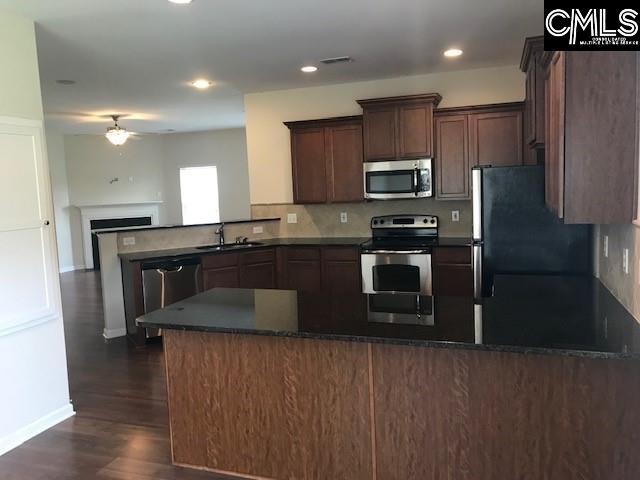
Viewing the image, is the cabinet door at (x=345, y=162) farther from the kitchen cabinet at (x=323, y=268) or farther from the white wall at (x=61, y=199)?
the white wall at (x=61, y=199)

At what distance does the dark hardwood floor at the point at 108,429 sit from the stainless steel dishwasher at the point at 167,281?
44cm

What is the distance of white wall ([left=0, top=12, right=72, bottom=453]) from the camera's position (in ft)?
10.2

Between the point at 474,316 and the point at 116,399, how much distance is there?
273 centimetres

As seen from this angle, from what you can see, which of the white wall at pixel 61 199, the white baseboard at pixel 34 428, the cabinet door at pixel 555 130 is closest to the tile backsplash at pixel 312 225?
the white baseboard at pixel 34 428

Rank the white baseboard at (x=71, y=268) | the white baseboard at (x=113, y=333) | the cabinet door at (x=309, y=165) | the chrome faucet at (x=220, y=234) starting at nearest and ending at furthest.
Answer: the white baseboard at (x=113, y=333), the cabinet door at (x=309, y=165), the chrome faucet at (x=220, y=234), the white baseboard at (x=71, y=268)

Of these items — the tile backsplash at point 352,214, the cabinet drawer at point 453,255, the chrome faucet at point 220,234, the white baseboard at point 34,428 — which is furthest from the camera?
the chrome faucet at point 220,234

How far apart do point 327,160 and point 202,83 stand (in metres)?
1.57

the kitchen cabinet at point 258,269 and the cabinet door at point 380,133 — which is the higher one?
the cabinet door at point 380,133

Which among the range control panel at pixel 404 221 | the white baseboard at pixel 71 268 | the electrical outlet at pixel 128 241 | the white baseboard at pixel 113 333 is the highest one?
the range control panel at pixel 404 221

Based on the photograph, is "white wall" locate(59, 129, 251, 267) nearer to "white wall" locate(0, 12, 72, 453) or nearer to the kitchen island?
"white wall" locate(0, 12, 72, 453)

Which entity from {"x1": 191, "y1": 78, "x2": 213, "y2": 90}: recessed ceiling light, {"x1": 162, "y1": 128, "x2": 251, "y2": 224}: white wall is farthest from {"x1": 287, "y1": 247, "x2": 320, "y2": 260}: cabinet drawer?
{"x1": 162, "y1": 128, "x2": 251, "y2": 224}: white wall

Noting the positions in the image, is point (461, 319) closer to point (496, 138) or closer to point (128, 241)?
point (496, 138)

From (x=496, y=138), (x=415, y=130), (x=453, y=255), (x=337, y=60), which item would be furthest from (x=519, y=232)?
(x=337, y=60)

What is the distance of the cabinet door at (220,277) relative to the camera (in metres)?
5.26
